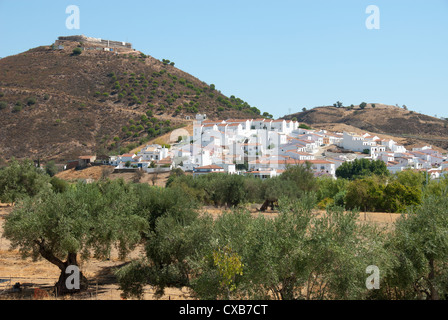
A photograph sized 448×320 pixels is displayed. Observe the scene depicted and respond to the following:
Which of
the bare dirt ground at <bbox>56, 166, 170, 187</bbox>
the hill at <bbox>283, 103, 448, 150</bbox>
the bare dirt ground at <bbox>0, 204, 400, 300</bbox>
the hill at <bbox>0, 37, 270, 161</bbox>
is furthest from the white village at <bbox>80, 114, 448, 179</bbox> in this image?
the bare dirt ground at <bbox>0, 204, 400, 300</bbox>

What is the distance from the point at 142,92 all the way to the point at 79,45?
34422 mm

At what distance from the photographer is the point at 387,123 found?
496 feet

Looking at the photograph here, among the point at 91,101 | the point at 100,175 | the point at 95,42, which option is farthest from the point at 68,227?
the point at 95,42

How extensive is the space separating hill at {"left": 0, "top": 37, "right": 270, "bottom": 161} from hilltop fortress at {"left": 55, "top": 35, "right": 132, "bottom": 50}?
8.79ft

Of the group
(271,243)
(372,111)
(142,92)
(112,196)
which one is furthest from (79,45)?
(271,243)

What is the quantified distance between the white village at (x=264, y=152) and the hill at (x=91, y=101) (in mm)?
10270

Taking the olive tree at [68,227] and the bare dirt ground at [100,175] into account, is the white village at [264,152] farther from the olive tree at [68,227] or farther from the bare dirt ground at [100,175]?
the olive tree at [68,227]

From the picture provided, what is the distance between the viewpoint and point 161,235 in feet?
58.9

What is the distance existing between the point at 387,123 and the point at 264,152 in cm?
7112

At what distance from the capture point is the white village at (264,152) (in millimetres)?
80562

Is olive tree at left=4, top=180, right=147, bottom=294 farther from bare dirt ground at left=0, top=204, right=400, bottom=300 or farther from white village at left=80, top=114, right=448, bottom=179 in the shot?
white village at left=80, top=114, right=448, bottom=179

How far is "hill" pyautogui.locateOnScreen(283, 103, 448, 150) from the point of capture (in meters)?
130

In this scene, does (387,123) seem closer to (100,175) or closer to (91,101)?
(91,101)
